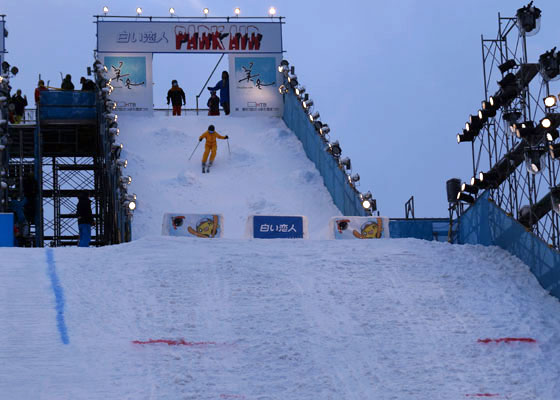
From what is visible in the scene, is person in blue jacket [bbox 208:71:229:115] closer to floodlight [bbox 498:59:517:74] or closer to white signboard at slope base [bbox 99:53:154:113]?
white signboard at slope base [bbox 99:53:154:113]

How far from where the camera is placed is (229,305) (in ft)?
42.1

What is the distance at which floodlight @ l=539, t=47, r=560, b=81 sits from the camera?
1541 cm

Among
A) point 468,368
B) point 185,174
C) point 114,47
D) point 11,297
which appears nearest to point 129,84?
point 114,47

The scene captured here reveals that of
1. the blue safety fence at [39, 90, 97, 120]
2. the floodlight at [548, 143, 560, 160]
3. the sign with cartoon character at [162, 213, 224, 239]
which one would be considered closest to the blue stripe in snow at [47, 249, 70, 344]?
the sign with cartoon character at [162, 213, 224, 239]

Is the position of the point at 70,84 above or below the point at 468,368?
above

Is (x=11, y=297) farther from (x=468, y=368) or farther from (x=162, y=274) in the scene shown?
(x=468, y=368)

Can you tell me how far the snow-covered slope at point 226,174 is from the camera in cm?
2195

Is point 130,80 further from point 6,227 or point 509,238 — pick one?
point 509,238

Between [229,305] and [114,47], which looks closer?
[229,305]

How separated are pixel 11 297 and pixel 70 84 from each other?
16818mm

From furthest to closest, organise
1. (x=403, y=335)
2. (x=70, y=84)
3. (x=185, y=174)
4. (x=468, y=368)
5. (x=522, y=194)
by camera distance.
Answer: (x=70, y=84) < (x=185, y=174) < (x=522, y=194) < (x=403, y=335) < (x=468, y=368)

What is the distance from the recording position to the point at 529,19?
54.9 ft

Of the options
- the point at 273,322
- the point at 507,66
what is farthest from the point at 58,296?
the point at 507,66

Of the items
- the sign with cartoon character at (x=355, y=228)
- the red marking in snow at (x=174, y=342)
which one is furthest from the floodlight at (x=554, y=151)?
the red marking in snow at (x=174, y=342)
